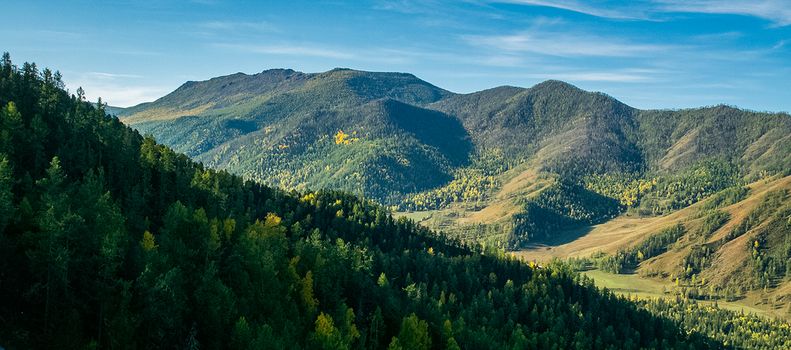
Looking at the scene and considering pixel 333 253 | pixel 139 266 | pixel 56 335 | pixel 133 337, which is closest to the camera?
pixel 56 335

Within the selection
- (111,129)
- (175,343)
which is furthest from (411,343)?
(111,129)

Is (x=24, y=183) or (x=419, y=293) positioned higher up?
(x=24, y=183)

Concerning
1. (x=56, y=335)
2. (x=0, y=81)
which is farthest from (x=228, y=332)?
(x=0, y=81)

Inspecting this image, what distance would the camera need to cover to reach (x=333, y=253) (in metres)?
157

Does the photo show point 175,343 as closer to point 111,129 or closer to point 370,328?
point 370,328

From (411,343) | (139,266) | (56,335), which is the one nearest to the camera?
(56,335)

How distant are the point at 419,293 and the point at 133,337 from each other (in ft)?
365

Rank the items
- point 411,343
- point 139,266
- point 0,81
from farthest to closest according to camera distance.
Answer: point 0,81 < point 411,343 < point 139,266

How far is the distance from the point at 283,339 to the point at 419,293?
300ft

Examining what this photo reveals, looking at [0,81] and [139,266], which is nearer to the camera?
[139,266]

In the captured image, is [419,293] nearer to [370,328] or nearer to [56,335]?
[370,328]

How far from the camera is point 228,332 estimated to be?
92750 millimetres

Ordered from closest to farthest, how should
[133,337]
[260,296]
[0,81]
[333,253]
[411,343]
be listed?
[133,337]
[260,296]
[411,343]
[333,253]
[0,81]

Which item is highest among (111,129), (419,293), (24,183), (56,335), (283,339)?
(111,129)
